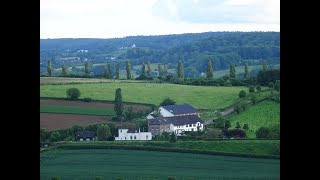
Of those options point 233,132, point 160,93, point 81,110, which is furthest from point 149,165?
point 233,132

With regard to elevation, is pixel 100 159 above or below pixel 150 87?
below

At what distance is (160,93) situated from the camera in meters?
12.1

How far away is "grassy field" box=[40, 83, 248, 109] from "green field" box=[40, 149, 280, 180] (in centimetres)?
137

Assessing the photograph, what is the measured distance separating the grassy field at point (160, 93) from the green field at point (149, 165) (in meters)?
1.37

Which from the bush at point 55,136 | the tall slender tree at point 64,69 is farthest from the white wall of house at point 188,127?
the tall slender tree at point 64,69

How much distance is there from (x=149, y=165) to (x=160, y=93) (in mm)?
3381

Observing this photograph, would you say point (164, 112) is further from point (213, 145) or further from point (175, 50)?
point (175, 50)

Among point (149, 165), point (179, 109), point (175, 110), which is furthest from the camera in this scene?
point (179, 109)

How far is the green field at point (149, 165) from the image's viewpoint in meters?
7.32
